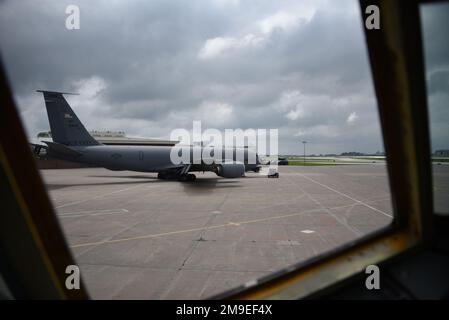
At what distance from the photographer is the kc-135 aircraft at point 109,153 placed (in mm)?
21125

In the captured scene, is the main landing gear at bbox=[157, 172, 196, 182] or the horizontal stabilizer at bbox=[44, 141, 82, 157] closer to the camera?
the horizontal stabilizer at bbox=[44, 141, 82, 157]

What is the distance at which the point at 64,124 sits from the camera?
21.9 m

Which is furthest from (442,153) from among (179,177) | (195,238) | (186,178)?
(179,177)

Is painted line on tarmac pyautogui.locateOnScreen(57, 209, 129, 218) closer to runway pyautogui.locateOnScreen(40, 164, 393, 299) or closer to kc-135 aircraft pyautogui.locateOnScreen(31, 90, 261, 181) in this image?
runway pyautogui.locateOnScreen(40, 164, 393, 299)

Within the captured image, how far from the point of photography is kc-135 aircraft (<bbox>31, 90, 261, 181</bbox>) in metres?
21.1

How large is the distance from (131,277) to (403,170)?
455cm

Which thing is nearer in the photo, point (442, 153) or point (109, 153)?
point (442, 153)

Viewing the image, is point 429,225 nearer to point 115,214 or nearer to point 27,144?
point 27,144

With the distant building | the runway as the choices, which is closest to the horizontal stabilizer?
the runway

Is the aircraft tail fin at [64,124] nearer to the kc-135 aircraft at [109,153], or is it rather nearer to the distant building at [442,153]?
the kc-135 aircraft at [109,153]

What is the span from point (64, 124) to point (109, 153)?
380 cm

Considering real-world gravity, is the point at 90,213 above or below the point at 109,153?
below

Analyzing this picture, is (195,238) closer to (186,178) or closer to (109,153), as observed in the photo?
(186,178)
